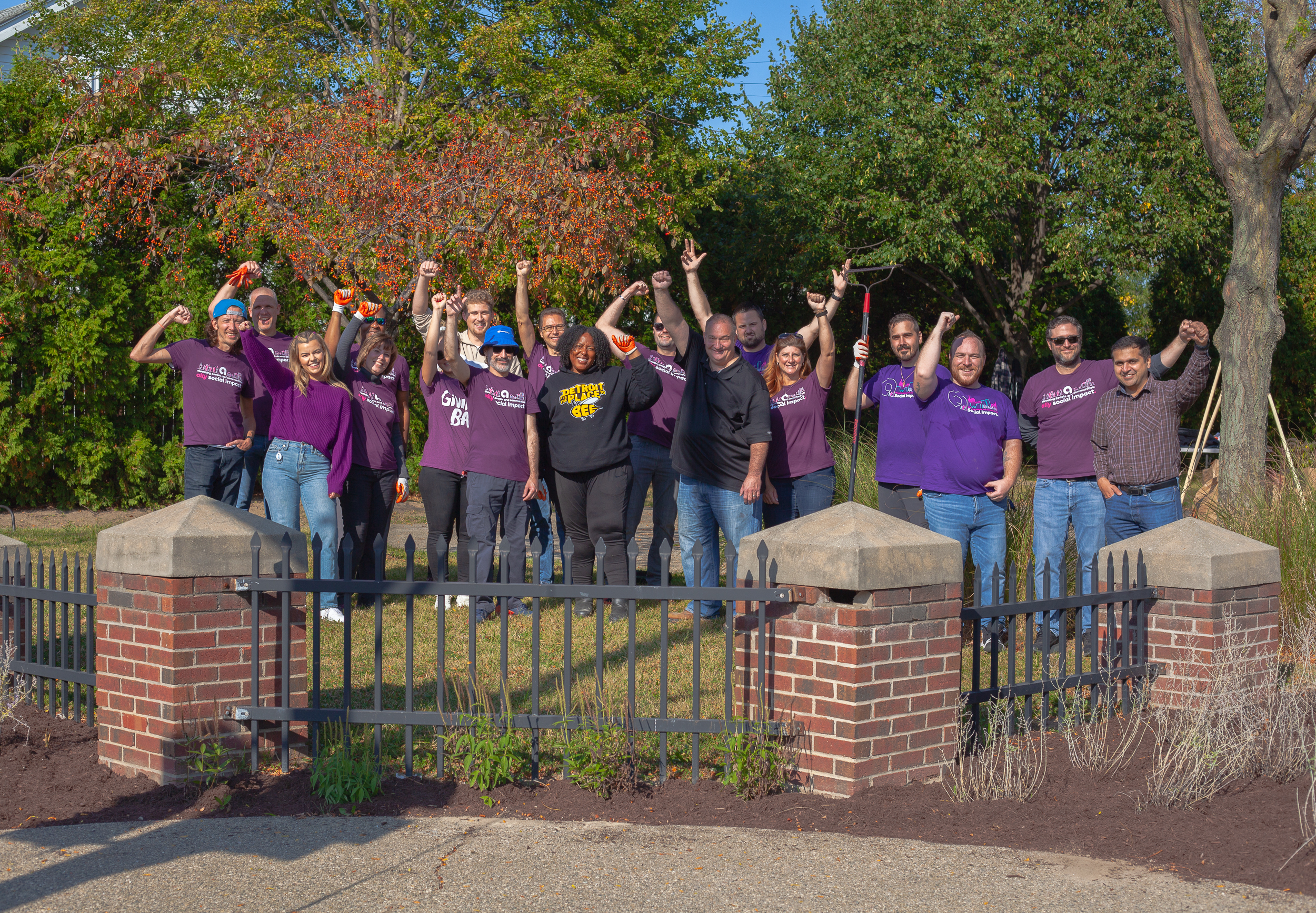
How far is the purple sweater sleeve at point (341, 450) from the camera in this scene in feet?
23.6

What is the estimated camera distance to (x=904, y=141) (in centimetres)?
1795

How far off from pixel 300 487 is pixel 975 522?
400 centimetres

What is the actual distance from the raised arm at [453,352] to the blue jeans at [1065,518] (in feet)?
9.77

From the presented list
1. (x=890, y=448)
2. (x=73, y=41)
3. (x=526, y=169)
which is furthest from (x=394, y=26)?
(x=890, y=448)

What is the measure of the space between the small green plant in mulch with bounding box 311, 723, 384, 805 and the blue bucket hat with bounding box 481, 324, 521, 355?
3.34 metres

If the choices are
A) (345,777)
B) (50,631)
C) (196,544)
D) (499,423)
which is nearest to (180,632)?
(196,544)

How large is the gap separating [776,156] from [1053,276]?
218 inches

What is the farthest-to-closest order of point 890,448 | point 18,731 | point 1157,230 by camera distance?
point 1157,230, point 890,448, point 18,731

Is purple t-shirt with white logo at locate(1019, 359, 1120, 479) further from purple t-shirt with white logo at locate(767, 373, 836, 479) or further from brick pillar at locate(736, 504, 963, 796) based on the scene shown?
brick pillar at locate(736, 504, 963, 796)

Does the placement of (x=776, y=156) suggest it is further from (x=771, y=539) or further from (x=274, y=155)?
(x=771, y=539)

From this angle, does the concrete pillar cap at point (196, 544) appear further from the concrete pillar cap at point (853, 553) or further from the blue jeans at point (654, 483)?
the blue jeans at point (654, 483)

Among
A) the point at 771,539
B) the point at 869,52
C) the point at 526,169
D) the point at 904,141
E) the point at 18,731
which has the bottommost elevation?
the point at 18,731

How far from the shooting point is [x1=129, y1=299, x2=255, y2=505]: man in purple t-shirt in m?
7.33

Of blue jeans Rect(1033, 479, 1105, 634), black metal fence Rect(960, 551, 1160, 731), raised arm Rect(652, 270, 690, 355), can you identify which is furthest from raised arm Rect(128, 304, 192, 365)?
blue jeans Rect(1033, 479, 1105, 634)
